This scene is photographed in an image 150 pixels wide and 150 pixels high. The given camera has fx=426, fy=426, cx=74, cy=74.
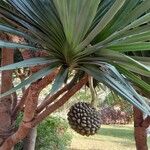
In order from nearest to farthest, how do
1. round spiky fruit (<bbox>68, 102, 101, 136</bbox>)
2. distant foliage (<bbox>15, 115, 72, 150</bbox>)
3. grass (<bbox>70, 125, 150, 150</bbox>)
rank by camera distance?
round spiky fruit (<bbox>68, 102, 101, 136</bbox>), distant foliage (<bbox>15, 115, 72, 150</bbox>), grass (<bbox>70, 125, 150, 150</bbox>)

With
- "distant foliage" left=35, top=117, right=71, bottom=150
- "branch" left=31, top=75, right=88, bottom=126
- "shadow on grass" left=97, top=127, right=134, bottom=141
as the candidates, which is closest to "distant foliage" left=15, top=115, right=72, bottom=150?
"distant foliage" left=35, top=117, right=71, bottom=150

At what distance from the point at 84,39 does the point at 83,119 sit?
483mm

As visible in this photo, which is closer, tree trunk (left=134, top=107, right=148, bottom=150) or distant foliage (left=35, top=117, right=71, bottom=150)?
tree trunk (left=134, top=107, right=148, bottom=150)

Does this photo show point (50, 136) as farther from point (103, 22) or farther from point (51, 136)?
point (103, 22)

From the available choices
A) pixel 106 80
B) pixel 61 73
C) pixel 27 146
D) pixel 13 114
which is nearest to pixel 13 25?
pixel 61 73

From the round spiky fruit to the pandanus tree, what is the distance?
308 millimetres

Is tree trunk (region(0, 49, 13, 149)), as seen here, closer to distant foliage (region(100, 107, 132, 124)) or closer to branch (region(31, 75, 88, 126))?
branch (region(31, 75, 88, 126))

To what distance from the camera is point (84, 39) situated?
4.72 ft

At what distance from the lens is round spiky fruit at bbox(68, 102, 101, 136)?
180 centimetres

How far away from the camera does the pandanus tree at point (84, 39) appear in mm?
1326

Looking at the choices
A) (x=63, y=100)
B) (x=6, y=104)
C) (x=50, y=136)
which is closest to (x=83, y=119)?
(x=63, y=100)

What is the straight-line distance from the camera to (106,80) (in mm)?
1424

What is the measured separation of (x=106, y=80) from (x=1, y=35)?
1.06 meters

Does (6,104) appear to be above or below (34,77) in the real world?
below
